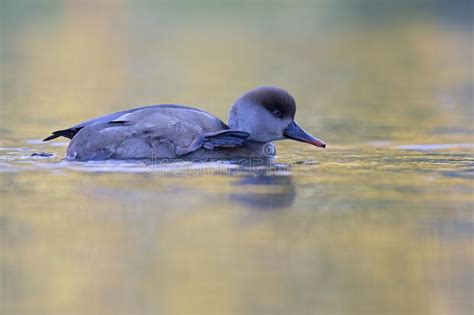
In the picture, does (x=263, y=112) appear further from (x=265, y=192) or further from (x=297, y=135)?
(x=265, y=192)

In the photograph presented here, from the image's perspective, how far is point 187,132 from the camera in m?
7.73

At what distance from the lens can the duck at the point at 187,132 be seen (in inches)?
303

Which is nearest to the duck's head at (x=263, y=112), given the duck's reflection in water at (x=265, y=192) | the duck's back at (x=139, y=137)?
the duck's back at (x=139, y=137)

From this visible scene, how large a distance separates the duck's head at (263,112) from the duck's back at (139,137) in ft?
1.36

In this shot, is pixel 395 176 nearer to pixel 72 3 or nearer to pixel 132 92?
pixel 132 92

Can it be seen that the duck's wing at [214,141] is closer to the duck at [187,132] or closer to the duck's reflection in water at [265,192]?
the duck at [187,132]

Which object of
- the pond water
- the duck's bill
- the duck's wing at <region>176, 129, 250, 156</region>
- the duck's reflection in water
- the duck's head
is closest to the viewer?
the pond water

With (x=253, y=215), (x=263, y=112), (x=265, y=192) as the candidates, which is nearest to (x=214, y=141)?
(x=263, y=112)

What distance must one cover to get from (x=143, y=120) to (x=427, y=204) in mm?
2493

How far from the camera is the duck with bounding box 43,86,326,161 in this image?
768cm

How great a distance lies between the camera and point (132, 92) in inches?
582

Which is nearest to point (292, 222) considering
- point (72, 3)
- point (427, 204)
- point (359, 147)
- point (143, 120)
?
point (427, 204)

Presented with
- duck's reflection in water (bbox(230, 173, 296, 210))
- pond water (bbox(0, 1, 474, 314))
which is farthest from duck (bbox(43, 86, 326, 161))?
duck's reflection in water (bbox(230, 173, 296, 210))

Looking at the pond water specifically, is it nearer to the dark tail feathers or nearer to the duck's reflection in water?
the duck's reflection in water
